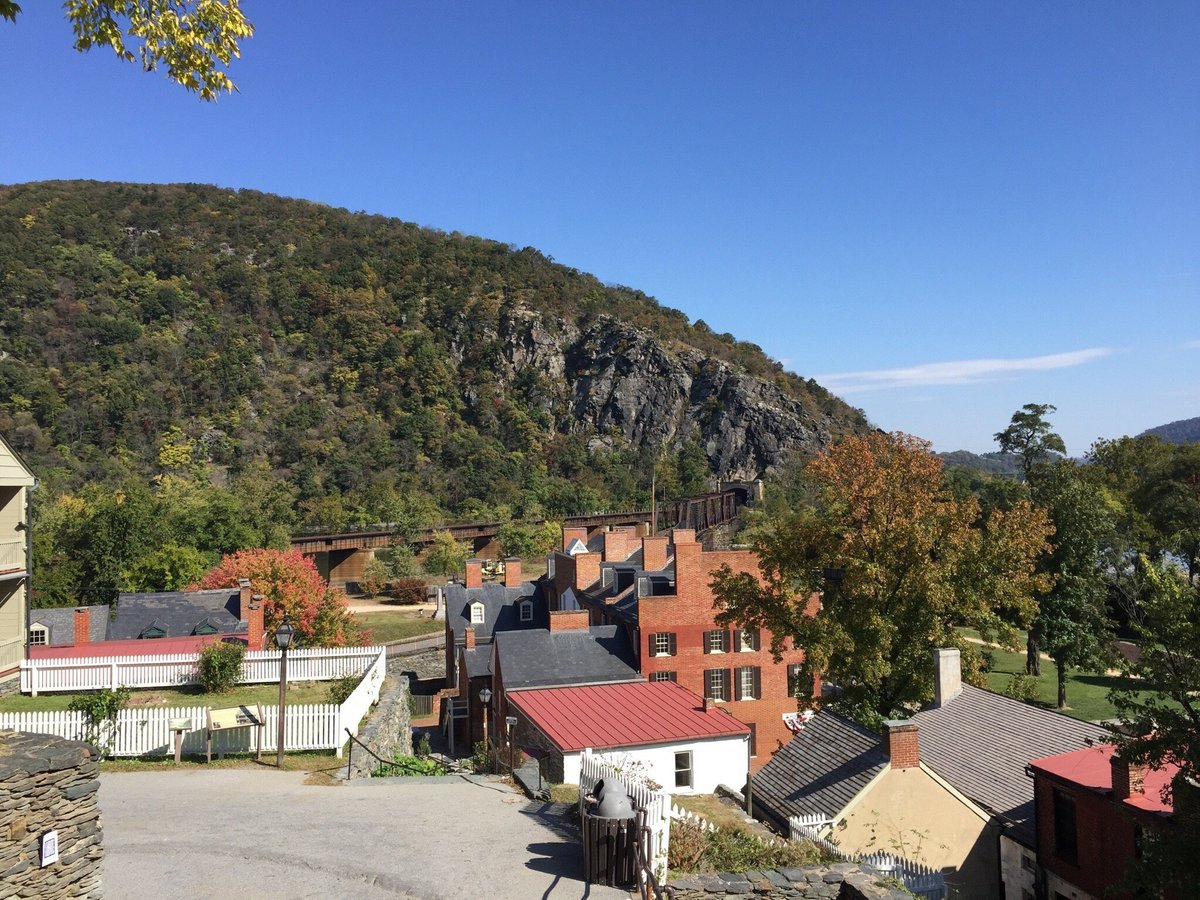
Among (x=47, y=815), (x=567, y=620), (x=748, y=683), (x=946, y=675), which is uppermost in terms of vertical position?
(x=47, y=815)

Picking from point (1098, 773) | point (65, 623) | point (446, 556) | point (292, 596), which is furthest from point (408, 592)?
point (1098, 773)

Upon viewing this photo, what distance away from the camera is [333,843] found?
1177 cm

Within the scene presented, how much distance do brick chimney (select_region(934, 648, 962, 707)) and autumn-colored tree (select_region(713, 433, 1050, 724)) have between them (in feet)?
1.07

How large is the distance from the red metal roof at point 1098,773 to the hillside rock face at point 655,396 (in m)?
126

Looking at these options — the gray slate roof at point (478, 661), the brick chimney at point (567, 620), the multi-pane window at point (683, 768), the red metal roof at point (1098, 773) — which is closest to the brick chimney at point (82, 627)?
the gray slate roof at point (478, 661)

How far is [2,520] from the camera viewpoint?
25062 mm

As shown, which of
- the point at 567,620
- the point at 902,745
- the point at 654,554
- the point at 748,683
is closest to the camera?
the point at 902,745

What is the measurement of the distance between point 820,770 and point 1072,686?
33965 millimetres

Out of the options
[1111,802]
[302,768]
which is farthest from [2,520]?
[1111,802]

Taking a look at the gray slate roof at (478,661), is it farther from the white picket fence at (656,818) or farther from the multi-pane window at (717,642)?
the white picket fence at (656,818)

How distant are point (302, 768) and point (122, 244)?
185 m

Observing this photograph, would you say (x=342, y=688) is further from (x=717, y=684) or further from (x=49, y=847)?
(x=717, y=684)

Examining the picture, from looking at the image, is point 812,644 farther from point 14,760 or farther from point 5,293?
point 5,293

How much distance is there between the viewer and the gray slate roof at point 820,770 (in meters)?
18.4
